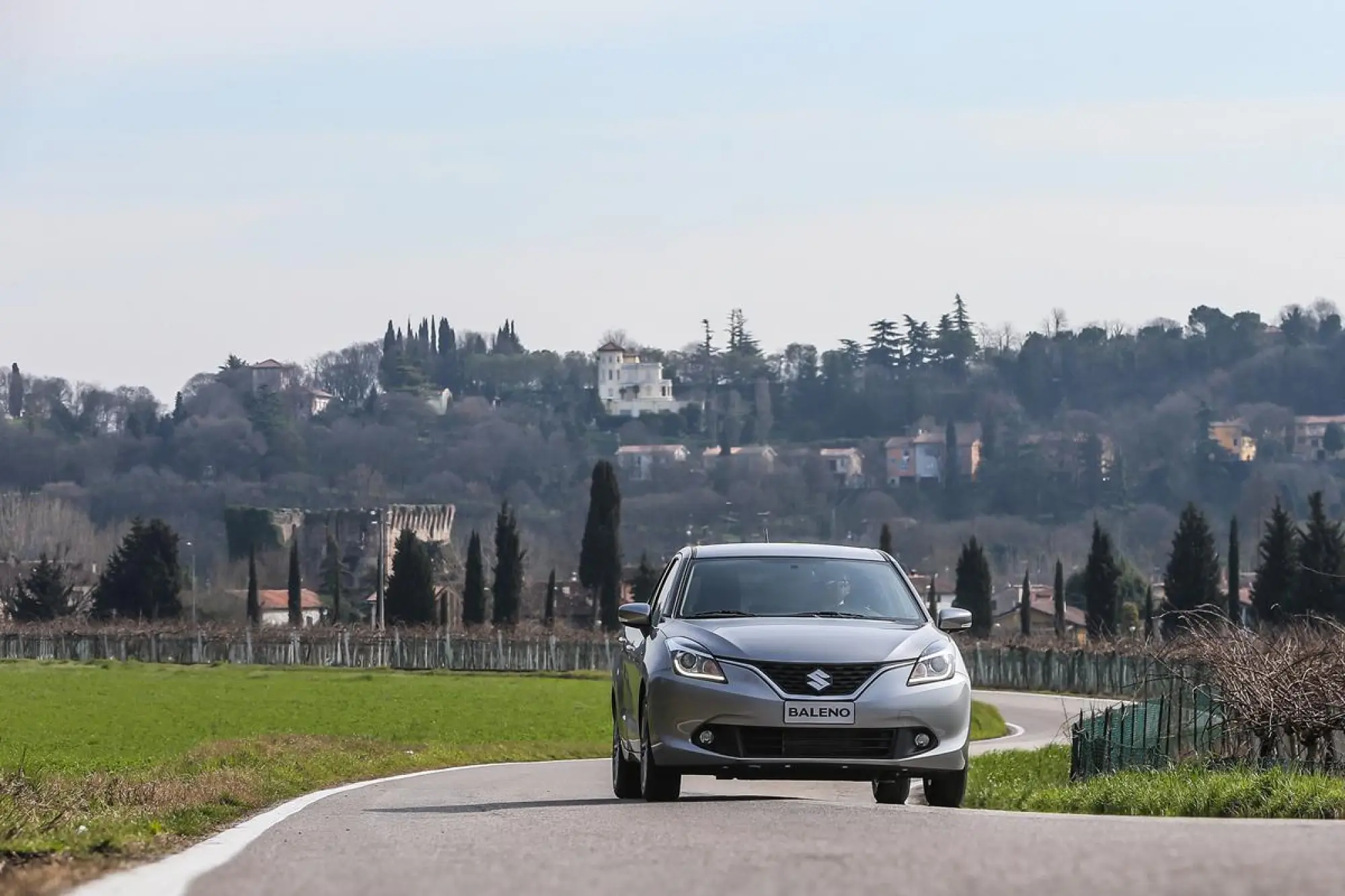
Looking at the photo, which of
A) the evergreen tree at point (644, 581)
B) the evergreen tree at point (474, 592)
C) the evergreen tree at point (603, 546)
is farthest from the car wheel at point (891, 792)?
the evergreen tree at point (603, 546)

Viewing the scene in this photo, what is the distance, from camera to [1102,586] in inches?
4134

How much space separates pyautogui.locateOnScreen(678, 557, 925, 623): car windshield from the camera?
1459 cm

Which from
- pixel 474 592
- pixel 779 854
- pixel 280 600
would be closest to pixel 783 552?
pixel 779 854

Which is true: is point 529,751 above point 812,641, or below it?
below

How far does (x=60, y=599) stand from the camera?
120375mm

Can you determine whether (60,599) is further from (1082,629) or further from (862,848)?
(862,848)

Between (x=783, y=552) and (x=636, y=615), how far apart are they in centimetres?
102

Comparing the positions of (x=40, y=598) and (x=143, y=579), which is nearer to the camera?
(x=40, y=598)

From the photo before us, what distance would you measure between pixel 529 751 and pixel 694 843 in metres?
26.4

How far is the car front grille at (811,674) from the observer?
13.4 meters

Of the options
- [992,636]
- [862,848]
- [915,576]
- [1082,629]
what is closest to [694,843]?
[862,848]

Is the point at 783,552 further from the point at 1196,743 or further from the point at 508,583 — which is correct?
the point at 508,583

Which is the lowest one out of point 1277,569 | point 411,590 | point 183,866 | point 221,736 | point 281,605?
point 281,605

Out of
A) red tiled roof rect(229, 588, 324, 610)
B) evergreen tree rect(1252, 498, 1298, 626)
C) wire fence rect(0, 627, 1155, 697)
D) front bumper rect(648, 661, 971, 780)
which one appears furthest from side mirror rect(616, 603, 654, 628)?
red tiled roof rect(229, 588, 324, 610)
